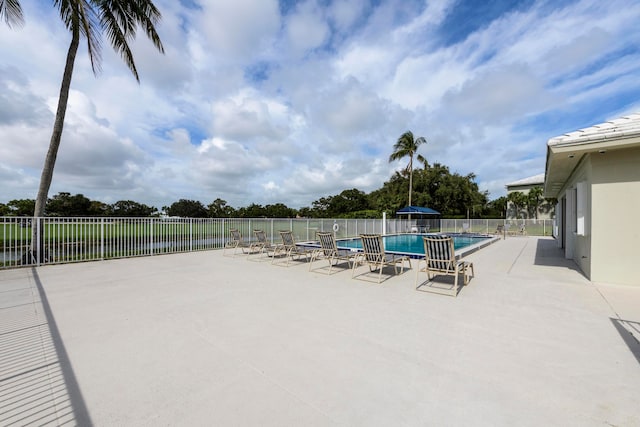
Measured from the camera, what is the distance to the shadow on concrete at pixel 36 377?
→ 1848mm

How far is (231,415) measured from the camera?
1.83 metres

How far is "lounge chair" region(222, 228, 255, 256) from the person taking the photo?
9.92 m

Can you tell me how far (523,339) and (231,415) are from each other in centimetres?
317

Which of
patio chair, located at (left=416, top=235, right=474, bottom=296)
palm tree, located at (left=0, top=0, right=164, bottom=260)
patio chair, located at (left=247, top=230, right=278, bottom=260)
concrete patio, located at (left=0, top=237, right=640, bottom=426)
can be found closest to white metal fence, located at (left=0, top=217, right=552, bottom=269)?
palm tree, located at (left=0, top=0, right=164, bottom=260)

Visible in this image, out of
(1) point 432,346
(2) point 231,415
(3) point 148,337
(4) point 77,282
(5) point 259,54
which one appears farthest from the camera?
(5) point 259,54

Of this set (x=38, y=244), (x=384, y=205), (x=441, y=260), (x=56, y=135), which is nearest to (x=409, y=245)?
(x=441, y=260)

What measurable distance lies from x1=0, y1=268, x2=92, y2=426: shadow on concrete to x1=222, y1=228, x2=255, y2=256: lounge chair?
20.4 feet

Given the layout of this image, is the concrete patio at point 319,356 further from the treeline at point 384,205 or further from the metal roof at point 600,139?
the treeline at point 384,205

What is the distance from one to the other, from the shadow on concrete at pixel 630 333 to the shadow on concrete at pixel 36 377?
16.0 ft

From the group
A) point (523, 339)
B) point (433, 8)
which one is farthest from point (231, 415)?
point (433, 8)

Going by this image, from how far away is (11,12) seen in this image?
7.04 meters

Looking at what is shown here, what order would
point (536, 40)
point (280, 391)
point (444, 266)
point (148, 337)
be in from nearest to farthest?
point (280, 391), point (148, 337), point (444, 266), point (536, 40)

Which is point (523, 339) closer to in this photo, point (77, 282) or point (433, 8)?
point (77, 282)

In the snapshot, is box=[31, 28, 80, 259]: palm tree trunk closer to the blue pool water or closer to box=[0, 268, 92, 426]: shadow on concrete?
box=[0, 268, 92, 426]: shadow on concrete
